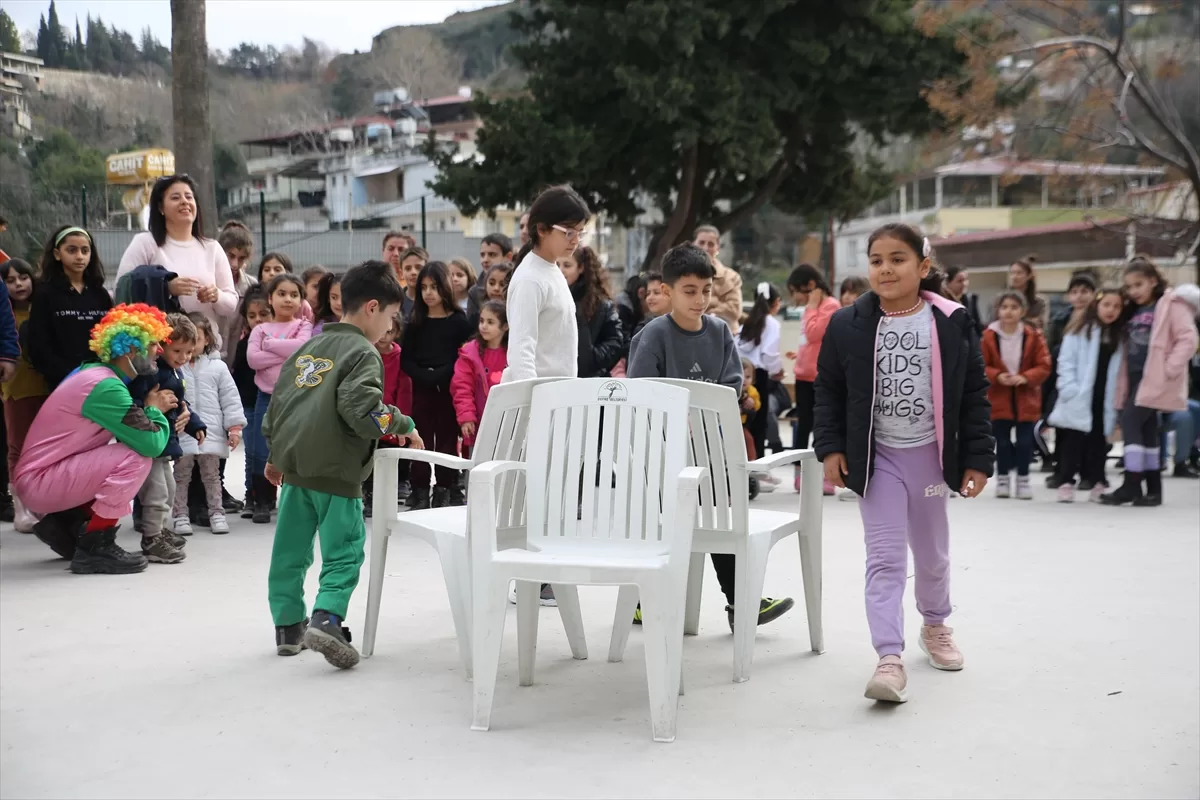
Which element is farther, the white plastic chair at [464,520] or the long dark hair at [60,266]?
the long dark hair at [60,266]

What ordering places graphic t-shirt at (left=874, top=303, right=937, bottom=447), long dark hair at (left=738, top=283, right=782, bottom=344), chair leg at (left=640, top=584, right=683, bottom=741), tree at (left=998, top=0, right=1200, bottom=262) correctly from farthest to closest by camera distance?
tree at (left=998, top=0, right=1200, bottom=262) < long dark hair at (left=738, top=283, right=782, bottom=344) < graphic t-shirt at (left=874, top=303, right=937, bottom=447) < chair leg at (left=640, top=584, right=683, bottom=741)

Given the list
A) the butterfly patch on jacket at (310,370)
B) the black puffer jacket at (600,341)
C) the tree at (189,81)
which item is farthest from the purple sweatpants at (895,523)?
the tree at (189,81)

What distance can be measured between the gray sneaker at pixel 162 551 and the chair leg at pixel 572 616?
243cm

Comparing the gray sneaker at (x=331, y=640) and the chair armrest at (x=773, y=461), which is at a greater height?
the chair armrest at (x=773, y=461)

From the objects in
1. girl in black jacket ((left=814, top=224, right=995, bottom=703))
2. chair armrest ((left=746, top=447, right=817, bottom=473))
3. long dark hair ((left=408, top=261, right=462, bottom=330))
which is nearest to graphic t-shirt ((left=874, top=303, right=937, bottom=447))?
girl in black jacket ((left=814, top=224, right=995, bottom=703))

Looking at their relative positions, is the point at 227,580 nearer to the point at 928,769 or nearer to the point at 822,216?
the point at 928,769

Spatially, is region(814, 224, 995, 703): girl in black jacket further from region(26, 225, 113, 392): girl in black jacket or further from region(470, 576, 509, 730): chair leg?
region(26, 225, 113, 392): girl in black jacket

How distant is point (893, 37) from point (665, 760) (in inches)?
657

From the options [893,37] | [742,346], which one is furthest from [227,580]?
[893,37]

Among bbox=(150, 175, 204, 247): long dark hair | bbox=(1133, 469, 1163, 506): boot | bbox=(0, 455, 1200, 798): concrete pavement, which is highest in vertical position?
bbox=(150, 175, 204, 247): long dark hair

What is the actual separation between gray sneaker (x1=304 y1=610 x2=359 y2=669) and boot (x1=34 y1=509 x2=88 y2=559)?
2.20 m

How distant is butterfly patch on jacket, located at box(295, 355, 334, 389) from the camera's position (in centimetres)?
419

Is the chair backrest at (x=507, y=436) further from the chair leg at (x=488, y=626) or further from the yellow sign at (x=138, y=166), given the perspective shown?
the yellow sign at (x=138, y=166)

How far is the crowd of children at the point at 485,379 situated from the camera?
3955mm
